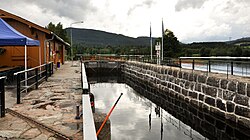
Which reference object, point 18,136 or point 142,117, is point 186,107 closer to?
point 142,117

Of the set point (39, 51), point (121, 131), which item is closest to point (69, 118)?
point (121, 131)

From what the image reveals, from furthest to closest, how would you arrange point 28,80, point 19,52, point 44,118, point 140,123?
point 19,52 → point 28,80 → point 140,123 → point 44,118

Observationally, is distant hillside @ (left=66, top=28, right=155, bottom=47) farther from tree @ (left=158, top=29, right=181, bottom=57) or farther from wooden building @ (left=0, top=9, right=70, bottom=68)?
wooden building @ (left=0, top=9, right=70, bottom=68)

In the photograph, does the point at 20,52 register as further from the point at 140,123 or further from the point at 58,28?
the point at 58,28

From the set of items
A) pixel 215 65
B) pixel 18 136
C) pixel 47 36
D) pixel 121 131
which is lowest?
pixel 121 131

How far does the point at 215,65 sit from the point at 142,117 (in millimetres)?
3968

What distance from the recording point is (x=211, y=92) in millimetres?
9969

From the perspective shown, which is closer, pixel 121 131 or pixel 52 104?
pixel 52 104

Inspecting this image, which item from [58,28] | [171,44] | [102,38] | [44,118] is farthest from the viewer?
[102,38]

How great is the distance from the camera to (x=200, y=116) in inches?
378

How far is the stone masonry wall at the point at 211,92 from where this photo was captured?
7.95 meters

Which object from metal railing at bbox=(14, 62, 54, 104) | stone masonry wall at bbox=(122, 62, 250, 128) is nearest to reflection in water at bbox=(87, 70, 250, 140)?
stone masonry wall at bbox=(122, 62, 250, 128)

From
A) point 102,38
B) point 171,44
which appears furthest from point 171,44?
point 102,38

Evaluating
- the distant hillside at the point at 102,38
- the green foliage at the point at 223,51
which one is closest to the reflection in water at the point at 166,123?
the green foliage at the point at 223,51
